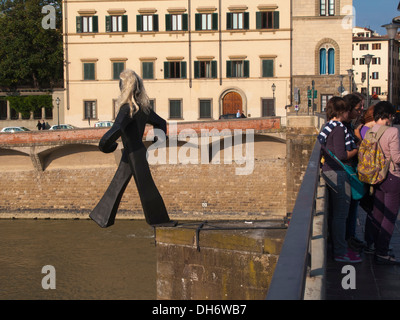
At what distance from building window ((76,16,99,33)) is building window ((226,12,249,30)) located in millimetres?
7698

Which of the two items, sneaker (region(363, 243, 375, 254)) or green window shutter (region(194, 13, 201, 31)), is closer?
sneaker (region(363, 243, 375, 254))

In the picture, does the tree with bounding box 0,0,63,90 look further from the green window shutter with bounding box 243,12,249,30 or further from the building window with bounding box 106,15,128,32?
the green window shutter with bounding box 243,12,249,30

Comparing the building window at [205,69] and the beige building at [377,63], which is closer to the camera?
the building window at [205,69]

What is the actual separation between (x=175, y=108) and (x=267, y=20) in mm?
7261

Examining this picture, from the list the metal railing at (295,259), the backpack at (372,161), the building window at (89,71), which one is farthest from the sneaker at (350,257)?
the building window at (89,71)

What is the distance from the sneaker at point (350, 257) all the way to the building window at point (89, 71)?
32.1 meters

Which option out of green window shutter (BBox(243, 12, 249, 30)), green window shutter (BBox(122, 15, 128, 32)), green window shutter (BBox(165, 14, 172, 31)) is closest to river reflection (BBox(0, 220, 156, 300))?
green window shutter (BBox(122, 15, 128, 32))

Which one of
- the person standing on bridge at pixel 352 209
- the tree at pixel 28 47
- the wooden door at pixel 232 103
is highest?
the tree at pixel 28 47

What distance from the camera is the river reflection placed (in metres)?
17.7

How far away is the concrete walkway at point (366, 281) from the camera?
4582mm

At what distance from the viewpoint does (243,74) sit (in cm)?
3531

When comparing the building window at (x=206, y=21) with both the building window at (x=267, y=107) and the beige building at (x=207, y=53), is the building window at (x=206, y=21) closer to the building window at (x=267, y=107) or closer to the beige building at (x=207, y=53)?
the beige building at (x=207, y=53)
